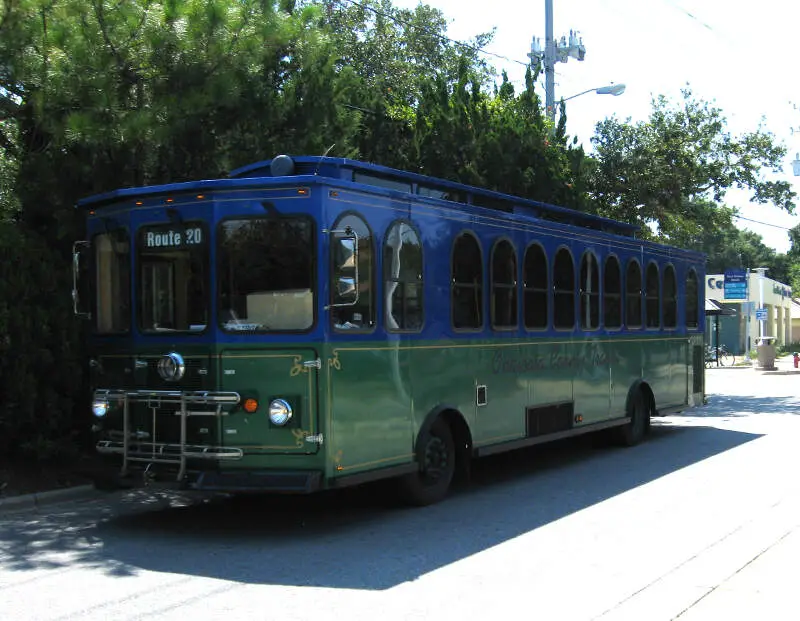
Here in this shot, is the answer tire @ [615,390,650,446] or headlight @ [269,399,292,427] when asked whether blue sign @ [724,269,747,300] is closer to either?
tire @ [615,390,650,446]

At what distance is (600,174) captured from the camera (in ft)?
72.1

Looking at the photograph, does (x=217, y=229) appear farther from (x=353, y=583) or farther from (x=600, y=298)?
(x=600, y=298)

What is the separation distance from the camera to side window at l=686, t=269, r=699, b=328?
15758mm

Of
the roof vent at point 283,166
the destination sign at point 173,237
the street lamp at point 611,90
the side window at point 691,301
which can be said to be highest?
the street lamp at point 611,90

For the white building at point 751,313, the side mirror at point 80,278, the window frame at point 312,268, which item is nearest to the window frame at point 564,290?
the window frame at point 312,268

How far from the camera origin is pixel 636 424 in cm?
1392

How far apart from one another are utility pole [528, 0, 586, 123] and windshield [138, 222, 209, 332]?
13266mm

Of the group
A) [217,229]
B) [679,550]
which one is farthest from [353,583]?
[217,229]

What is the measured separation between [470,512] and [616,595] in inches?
116

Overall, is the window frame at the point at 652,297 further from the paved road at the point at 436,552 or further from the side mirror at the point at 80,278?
the side mirror at the point at 80,278

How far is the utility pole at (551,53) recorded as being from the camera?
69.2 ft

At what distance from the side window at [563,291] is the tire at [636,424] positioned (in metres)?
2.51

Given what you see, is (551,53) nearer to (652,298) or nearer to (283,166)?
(652,298)

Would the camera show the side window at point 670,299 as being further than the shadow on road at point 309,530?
Yes
